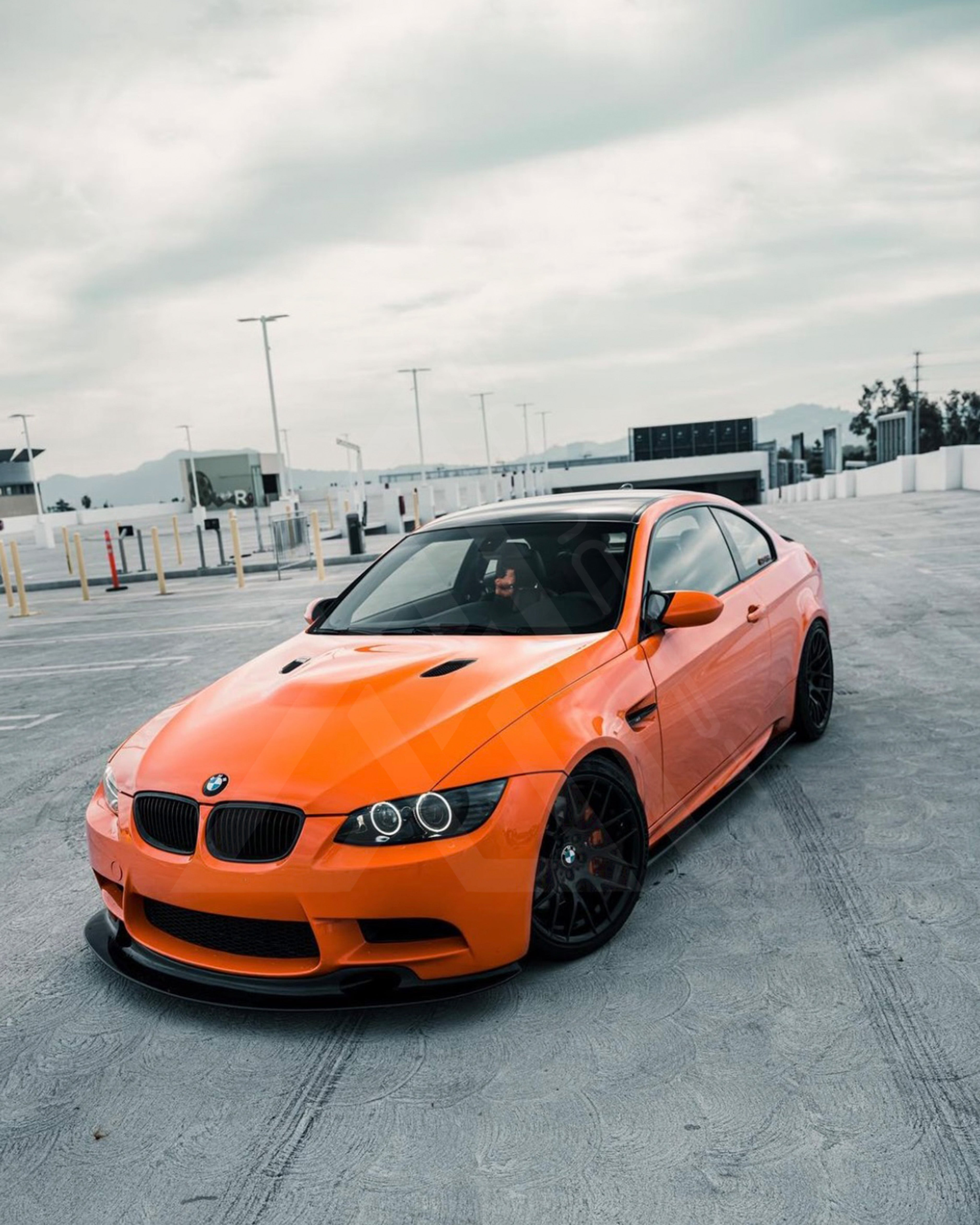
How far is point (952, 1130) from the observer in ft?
7.90

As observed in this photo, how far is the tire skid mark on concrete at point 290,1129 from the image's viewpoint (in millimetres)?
2332

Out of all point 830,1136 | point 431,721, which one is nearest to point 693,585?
point 431,721

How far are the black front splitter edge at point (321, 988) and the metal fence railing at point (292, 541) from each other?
55.9 ft

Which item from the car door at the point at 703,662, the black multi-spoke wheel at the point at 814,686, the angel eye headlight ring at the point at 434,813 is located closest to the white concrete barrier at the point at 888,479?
the black multi-spoke wheel at the point at 814,686

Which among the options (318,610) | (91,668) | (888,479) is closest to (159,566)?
(91,668)

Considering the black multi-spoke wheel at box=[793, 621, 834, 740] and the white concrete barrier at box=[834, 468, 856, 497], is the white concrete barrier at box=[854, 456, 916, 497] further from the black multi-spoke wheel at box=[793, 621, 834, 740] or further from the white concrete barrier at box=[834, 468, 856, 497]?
the black multi-spoke wheel at box=[793, 621, 834, 740]

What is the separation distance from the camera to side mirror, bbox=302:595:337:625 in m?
4.76

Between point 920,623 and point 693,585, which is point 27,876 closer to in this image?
point 693,585

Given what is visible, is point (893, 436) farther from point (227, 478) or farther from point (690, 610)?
point (690, 610)

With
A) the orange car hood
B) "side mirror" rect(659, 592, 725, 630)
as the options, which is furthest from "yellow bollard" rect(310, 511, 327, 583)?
"side mirror" rect(659, 592, 725, 630)

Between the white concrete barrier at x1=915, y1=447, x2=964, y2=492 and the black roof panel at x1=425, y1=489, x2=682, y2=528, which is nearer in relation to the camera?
the black roof panel at x1=425, y1=489, x2=682, y2=528

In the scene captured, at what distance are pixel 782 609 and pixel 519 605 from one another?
158cm

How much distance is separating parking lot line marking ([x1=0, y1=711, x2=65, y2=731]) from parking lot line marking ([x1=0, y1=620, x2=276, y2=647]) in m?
4.07

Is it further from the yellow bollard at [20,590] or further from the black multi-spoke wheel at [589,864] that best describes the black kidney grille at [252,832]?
the yellow bollard at [20,590]
